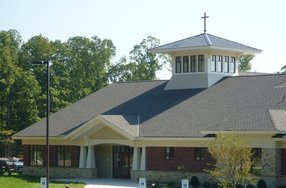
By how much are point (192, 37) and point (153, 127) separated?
36.1 ft

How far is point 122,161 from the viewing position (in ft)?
176

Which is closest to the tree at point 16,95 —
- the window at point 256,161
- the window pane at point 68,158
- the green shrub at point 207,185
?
the window pane at point 68,158

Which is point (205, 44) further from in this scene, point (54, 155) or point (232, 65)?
point (54, 155)

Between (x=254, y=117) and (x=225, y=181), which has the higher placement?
(x=254, y=117)

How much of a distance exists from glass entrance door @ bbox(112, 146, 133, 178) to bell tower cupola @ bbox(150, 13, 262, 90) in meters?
6.57

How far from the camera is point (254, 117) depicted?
45.3 meters

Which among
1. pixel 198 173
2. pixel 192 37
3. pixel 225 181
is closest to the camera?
pixel 225 181

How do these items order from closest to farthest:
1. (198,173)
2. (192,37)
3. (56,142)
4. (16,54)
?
(198,173) → (56,142) → (192,37) → (16,54)

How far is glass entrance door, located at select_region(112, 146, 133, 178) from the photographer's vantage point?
53219 millimetres

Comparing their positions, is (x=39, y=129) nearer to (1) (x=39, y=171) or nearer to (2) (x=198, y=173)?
(1) (x=39, y=171)

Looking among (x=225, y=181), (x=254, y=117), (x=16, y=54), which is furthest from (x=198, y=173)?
(x=16, y=54)

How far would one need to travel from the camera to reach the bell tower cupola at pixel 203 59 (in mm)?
55531

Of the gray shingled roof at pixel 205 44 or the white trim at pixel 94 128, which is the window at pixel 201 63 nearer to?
the gray shingled roof at pixel 205 44

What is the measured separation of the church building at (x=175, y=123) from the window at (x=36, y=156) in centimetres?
4
